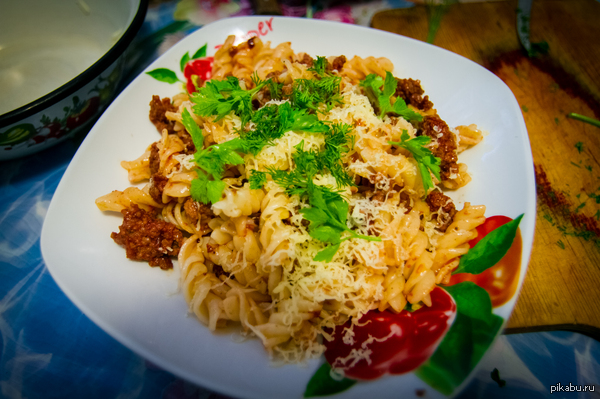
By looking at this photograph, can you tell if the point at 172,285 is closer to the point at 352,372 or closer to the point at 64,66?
the point at 352,372

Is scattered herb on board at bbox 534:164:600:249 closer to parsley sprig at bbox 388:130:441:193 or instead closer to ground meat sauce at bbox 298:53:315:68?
parsley sprig at bbox 388:130:441:193

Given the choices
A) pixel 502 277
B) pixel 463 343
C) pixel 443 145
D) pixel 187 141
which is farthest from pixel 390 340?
pixel 187 141

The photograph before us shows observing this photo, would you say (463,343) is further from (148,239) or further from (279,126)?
(148,239)

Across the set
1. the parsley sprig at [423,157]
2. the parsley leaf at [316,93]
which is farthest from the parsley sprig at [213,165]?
the parsley sprig at [423,157]

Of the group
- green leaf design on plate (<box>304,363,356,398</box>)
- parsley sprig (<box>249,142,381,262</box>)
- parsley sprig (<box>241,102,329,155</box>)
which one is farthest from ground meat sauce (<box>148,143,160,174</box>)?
green leaf design on plate (<box>304,363,356,398</box>)

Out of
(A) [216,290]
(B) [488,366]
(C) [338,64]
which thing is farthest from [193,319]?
(C) [338,64]

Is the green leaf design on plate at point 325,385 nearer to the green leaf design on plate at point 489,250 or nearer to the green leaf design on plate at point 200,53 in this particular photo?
the green leaf design on plate at point 489,250
